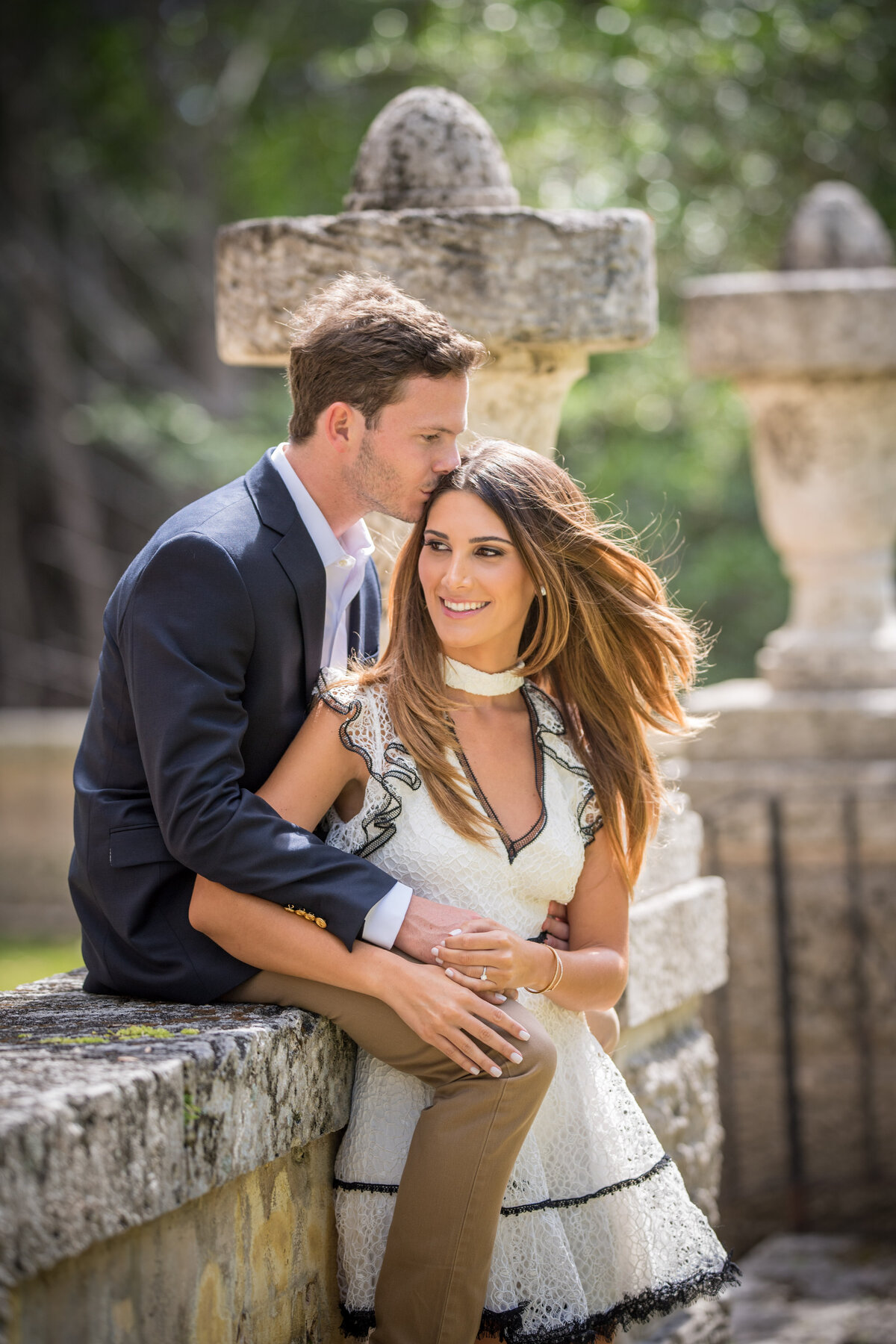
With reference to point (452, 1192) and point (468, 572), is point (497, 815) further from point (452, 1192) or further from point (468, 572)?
point (452, 1192)

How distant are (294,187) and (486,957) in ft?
30.7

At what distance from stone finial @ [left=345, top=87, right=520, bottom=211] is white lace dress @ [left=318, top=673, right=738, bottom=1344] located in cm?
109

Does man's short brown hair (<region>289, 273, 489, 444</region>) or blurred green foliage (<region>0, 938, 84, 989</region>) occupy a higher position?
man's short brown hair (<region>289, 273, 489, 444</region>)

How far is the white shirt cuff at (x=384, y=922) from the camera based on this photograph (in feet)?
7.07

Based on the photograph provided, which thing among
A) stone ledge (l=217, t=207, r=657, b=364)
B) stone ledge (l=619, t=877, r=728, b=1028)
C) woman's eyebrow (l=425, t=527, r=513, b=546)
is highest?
stone ledge (l=217, t=207, r=657, b=364)

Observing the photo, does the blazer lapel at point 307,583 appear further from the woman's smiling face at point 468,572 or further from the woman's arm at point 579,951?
the woman's arm at point 579,951

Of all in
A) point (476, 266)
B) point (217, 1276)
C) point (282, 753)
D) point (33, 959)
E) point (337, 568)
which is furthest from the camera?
point (33, 959)

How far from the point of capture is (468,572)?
7.99 ft

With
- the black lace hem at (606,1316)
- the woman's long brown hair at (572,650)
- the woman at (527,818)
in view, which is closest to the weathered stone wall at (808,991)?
the woman's long brown hair at (572,650)

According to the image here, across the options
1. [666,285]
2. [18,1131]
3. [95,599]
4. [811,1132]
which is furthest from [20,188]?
[18,1131]

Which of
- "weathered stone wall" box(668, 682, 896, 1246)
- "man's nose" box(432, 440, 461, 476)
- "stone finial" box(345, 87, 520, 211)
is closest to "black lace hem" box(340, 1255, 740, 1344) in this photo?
"man's nose" box(432, 440, 461, 476)

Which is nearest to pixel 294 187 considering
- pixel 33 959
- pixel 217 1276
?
pixel 33 959

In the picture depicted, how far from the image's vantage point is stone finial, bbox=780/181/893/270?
5258 millimetres

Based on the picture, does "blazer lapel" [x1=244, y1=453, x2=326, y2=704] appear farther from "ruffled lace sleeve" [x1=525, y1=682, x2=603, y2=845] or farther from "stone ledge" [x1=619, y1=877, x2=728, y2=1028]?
"stone ledge" [x1=619, y1=877, x2=728, y2=1028]
